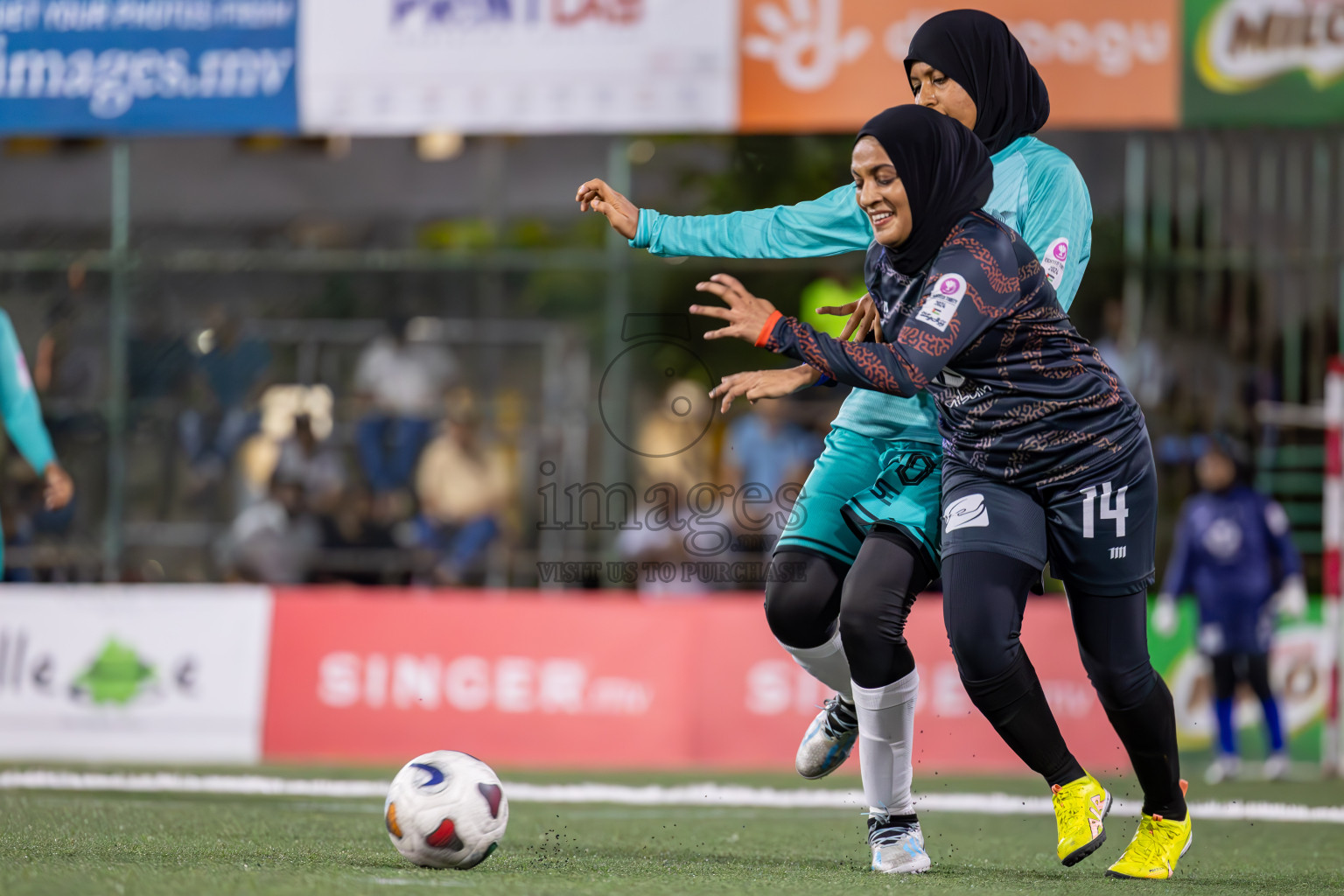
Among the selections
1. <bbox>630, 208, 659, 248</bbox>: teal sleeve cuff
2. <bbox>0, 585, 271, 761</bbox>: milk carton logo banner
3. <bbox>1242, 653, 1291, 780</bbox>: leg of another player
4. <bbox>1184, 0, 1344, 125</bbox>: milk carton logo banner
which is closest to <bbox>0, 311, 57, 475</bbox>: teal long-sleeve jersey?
<bbox>630, 208, 659, 248</bbox>: teal sleeve cuff

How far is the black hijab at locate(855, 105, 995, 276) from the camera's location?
4.34 meters

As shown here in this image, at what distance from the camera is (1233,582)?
10492 mm

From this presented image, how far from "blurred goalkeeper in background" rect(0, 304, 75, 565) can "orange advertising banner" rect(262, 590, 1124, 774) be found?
12.2 ft

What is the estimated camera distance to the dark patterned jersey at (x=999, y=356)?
4258 mm

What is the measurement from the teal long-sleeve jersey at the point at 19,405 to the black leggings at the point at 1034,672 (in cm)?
430

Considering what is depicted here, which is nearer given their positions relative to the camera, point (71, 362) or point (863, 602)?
point (863, 602)

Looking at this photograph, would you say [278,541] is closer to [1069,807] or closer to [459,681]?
[459,681]

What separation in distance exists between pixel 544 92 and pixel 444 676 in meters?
3.97

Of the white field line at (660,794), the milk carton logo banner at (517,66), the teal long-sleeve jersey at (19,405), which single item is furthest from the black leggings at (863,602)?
the milk carton logo banner at (517,66)

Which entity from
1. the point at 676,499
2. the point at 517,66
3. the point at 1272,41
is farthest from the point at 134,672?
the point at 1272,41

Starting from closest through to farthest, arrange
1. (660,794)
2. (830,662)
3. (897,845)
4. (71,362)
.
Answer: (897,845), (830,662), (660,794), (71,362)

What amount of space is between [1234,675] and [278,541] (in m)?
6.61

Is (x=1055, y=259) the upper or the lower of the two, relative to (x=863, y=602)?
upper

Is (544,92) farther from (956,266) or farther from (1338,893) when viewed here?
(1338,893)
